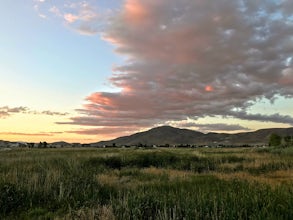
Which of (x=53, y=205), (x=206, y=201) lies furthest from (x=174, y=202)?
(x=53, y=205)

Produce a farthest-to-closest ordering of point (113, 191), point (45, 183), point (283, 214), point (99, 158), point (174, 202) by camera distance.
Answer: point (99, 158), point (113, 191), point (45, 183), point (174, 202), point (283, 214)

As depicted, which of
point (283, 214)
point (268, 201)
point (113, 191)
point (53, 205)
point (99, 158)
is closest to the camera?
point (283, 214)

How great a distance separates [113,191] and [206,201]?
547cm

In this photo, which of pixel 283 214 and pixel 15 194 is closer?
pixel 283 214

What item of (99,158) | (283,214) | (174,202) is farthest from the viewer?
(99,158)

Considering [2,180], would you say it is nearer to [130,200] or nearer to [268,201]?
[130,200]

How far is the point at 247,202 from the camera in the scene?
10031mm

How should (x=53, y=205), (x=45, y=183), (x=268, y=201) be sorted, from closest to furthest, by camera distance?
(x=268, y=201)
(x=53, y=205)
(x=45, y=183)

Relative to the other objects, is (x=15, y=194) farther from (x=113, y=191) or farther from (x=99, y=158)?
(x=99, y=158)

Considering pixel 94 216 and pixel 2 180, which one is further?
pixel 2 180

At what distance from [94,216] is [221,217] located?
340 cm

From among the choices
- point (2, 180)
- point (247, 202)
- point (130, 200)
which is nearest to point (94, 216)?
point (130, 200)

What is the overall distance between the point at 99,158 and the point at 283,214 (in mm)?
24429

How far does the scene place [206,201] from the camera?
10453 mm
